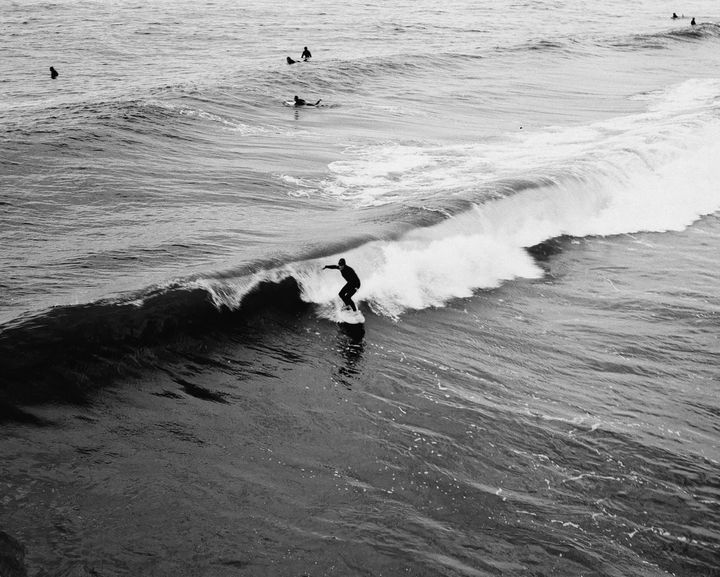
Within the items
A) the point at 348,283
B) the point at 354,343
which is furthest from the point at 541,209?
the point at 354,343

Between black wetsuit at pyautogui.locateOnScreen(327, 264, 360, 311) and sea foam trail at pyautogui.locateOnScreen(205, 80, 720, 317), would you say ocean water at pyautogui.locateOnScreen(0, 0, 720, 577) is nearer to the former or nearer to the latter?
sea foam trail at pyautogui.locateOnScreen(205, 80, 720, 317)

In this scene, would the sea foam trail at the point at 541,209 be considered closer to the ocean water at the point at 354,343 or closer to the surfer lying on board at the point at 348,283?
the ocean water at the point at 354,343

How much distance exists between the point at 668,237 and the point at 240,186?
11500 mm

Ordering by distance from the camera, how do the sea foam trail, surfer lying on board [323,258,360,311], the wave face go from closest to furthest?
1. the wave face
2. surfer lying on board [323,258,360,311]
3. the sea foam trail

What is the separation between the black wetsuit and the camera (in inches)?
533

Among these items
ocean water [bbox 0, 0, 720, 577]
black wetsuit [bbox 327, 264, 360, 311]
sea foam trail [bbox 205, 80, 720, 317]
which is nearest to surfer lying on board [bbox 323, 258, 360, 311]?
black wetsuit [bbox 327, 264, 360, 311]

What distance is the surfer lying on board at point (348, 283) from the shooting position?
1353 centimetres

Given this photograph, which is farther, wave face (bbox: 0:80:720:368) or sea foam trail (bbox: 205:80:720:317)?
sea foam trail (bbox: 205:80:720:317)

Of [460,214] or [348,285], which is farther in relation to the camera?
[460,214]

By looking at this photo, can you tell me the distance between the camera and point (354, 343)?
42.2 ft

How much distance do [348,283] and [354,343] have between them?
52.1 inches

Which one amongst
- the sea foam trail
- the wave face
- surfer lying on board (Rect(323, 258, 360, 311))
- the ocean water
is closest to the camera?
the ocean water

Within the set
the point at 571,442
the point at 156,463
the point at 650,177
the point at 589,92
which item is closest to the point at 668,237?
the point at 650,177

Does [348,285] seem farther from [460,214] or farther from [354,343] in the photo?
[460,214]
